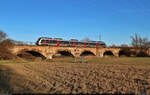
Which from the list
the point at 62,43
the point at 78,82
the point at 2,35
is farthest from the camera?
the point at 62,43

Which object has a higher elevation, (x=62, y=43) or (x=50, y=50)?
(x=62, y=43)

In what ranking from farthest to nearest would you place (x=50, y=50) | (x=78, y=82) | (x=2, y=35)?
(x=50, y=50) → (x=2, y=35) → (x=78, y=82)

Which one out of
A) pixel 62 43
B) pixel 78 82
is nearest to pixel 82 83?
pixel 78 82

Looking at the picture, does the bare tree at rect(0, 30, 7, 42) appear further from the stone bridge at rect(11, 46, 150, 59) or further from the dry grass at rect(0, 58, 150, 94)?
the dry grass at rect(0, 58, 150, 94)

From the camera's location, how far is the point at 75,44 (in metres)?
49.5

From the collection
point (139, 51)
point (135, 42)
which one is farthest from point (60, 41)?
point (135, 42)

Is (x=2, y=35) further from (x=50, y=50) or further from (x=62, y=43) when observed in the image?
(x=62, y=43)

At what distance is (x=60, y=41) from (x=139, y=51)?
34830mm

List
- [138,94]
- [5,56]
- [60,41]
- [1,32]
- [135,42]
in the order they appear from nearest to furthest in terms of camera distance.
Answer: [138,94], [5,56], [1,32], [60,41], [135,42]

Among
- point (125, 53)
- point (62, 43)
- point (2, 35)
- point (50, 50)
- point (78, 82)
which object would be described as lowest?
point (78, 82)

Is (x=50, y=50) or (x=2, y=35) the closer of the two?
(x=2, y=35)

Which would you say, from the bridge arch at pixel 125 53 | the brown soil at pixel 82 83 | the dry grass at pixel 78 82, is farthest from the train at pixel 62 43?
the brown soil at pixel 82 83

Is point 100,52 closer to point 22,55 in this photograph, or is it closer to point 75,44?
point 75,44

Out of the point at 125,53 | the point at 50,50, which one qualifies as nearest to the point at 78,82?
the point at 50,50
